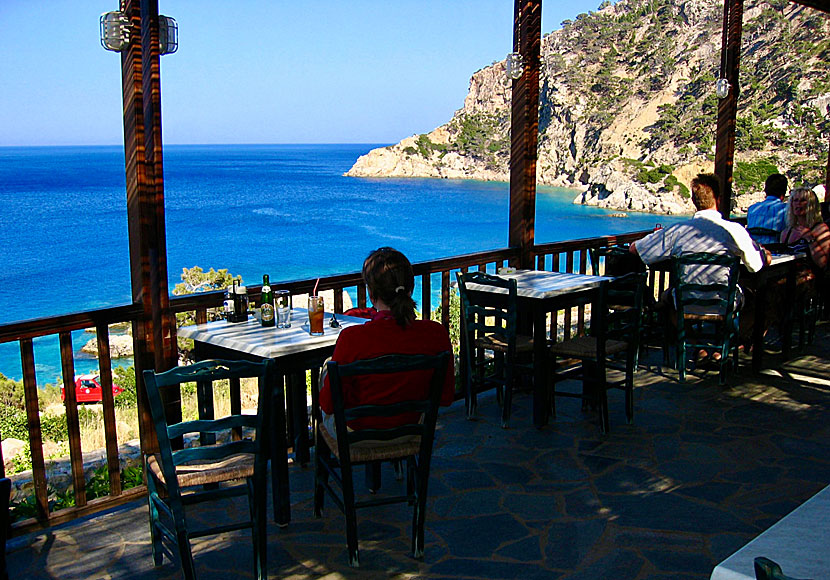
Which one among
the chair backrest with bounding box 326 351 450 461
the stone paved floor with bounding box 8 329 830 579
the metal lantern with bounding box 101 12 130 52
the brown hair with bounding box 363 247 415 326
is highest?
the metal lantern with bounding box 101 12 130 52

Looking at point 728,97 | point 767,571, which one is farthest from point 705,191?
point 767,571

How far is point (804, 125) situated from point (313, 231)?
109 ft

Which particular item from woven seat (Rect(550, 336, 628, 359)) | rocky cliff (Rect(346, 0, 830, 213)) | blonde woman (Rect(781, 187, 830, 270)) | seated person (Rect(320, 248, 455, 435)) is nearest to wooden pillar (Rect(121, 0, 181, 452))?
seated person (Rect(320, 248, 455, 435))

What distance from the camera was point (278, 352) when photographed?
3.25m

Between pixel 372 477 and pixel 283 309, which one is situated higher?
pixel 283 309

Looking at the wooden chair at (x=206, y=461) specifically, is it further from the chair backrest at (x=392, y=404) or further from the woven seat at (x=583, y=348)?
the woven seat at (x=583, y=348)

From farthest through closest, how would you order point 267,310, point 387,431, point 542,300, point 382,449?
point 542,300, point 267,310, point 382,449, point 387,431

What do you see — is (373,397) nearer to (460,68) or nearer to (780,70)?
(780,70)

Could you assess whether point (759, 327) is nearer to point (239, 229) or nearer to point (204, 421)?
point (204, 421)

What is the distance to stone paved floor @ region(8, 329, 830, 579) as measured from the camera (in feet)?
9.86

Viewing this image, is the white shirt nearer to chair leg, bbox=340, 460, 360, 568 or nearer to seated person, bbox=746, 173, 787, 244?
seated person, bbox=746, 173, 787, 244

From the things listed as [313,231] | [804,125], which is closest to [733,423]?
[804,125]

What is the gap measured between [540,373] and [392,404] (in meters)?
1.89

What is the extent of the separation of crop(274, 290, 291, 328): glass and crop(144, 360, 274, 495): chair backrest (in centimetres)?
98
